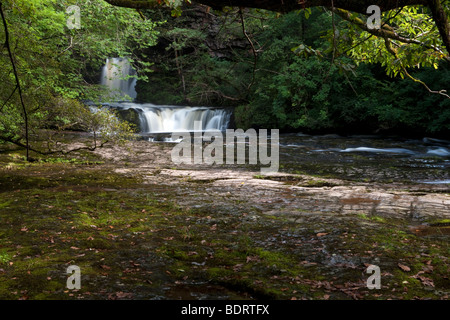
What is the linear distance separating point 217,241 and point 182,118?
2203cm

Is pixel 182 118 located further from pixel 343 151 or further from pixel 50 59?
pixel 50 59

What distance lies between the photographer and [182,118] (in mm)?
26484

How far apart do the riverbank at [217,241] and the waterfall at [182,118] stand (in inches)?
653

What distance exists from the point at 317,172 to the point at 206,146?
629 cm

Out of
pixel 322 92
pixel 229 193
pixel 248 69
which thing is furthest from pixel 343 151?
pixel 248 69

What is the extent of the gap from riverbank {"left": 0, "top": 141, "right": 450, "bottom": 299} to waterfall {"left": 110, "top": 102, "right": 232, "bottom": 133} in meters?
16.6

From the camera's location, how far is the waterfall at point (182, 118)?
25.5 m

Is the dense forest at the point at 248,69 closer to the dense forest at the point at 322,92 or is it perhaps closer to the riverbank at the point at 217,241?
the dense forest at the point at 322,92

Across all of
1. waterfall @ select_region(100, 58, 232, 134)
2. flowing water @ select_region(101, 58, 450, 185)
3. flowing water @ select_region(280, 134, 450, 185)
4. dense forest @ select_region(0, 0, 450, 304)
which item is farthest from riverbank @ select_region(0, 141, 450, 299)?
waterfall @ select_region(100, 58, 232, 134)
